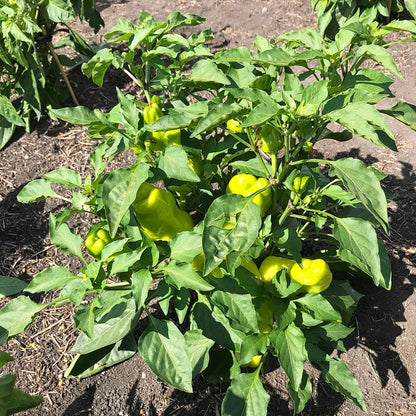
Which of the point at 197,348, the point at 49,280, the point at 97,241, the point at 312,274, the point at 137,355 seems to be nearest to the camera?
the point at 49,280

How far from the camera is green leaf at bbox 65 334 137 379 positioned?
196 cm

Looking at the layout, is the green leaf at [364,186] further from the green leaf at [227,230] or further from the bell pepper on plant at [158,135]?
the bell pepper on plant at [158,135]

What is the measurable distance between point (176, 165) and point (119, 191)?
227 mm

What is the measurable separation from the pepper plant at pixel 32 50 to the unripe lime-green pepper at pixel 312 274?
78.6 inches

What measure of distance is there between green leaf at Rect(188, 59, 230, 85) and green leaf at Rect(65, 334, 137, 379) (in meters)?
1.23

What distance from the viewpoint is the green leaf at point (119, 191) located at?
1.28m

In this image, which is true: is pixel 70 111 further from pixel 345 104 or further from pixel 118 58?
pixel 345 104

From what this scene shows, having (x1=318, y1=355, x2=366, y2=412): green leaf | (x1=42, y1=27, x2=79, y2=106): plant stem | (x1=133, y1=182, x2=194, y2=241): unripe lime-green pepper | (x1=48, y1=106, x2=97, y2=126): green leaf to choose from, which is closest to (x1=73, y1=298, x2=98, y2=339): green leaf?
(x1=133, y1=182, x2=194, y2=241): unripe lime-green pepper

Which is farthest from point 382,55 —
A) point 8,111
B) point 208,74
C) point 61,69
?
point 61,69

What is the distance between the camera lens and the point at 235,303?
1526 mm

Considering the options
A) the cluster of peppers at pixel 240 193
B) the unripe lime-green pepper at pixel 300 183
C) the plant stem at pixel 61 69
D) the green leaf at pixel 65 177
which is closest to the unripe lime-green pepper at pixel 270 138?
the cluster of peppers at pixel 240 193

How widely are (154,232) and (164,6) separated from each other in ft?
11.8

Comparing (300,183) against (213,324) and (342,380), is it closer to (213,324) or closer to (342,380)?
(213,324)

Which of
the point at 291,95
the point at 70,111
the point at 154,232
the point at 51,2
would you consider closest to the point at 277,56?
the point at 291,95
